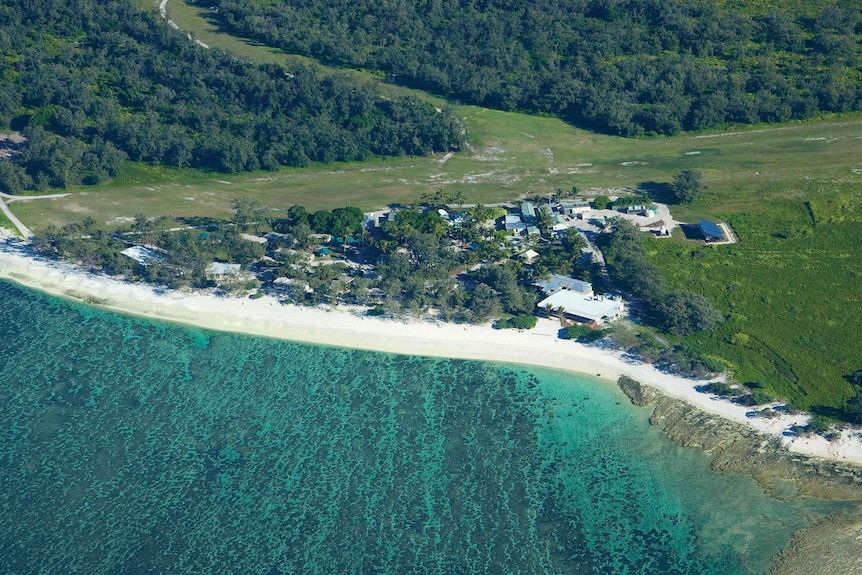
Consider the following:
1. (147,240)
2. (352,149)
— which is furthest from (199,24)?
(147,240)

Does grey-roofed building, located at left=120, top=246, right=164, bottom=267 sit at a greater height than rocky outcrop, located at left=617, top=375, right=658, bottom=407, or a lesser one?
lesser

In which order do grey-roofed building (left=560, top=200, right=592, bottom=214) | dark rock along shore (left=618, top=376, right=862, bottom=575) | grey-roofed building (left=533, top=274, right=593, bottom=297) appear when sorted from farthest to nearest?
1. grey-roofed building (left=560, top=200, right=592, bottom=214)
2. grey-roofed building (left=533, top=274, right=593, bottom=297)
3. dark rock along shore (left=618, top=376, right=862, bottom=575)

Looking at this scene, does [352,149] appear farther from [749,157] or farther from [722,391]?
[722,391]

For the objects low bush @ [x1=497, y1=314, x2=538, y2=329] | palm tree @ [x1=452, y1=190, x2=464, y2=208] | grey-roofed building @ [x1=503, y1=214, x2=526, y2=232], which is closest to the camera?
low bush @ [x1=497, y1=314, x2=538, y2=329]

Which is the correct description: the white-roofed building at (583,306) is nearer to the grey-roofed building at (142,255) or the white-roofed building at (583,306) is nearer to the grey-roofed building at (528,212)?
the grey-roofed building at (528,212)

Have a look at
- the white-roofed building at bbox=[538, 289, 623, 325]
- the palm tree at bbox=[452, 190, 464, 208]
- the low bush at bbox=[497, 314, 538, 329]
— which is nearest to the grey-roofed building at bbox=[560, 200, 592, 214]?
the palm tree at bbox=[452, 190, 464, 208]

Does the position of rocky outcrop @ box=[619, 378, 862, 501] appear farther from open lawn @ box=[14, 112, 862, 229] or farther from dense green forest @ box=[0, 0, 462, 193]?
dense green forest @ box=[0, 0, 462, 193]

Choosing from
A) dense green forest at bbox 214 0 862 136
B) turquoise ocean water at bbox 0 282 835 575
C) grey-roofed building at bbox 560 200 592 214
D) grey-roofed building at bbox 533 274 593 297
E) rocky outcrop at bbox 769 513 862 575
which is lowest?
turquoise ocean water at bbox 0 282 835 575
